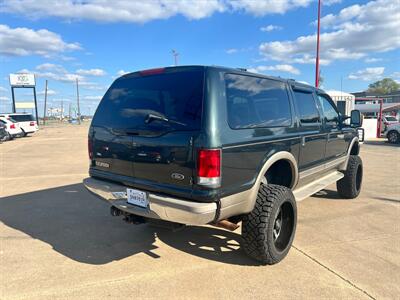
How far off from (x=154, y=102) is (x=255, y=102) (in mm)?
1072

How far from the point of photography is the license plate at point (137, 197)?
125 inches

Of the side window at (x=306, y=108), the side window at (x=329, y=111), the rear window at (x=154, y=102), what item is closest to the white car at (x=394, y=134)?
the side window at (x=329, y=111)

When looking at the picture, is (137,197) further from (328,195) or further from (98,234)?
(328,195)

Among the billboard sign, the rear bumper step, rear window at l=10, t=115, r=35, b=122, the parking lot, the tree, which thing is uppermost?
the tree

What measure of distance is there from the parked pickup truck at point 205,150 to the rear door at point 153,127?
0.4 inches

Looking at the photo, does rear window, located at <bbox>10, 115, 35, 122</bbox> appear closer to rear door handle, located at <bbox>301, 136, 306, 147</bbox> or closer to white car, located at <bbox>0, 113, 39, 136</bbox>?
white car, located at <bbox>0, 113, 39, 136</bbox>

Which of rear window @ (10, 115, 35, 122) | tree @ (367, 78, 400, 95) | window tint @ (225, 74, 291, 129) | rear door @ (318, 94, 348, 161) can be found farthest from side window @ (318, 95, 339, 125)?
tree @ (367, 78, 400, 95)

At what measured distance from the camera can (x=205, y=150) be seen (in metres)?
2.81

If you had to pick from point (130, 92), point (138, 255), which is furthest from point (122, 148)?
point (138, 255)

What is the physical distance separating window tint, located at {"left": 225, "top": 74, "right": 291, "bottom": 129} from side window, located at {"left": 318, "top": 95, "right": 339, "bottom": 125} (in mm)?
1344

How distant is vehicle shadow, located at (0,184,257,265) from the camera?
3814 millimetres

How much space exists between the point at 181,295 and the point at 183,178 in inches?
41.1

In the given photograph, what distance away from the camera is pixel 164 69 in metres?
3.43

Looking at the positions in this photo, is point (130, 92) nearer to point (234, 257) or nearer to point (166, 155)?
point (166, 155)
